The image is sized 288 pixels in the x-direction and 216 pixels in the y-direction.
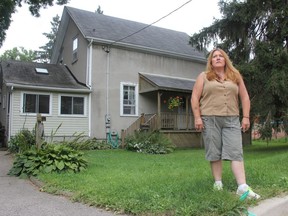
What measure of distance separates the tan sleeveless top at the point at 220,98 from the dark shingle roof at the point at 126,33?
501 inches

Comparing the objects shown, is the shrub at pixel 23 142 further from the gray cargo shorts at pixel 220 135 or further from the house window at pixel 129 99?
the gray cargo shorts at pixel 220 135

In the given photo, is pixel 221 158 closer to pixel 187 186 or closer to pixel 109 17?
pixel 187 186

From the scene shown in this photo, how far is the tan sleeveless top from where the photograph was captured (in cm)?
417

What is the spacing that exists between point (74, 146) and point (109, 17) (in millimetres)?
12716

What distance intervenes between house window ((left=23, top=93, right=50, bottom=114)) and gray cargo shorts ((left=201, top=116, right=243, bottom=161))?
40.3 ft

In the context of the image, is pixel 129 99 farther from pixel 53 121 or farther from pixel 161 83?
pixel 53 121

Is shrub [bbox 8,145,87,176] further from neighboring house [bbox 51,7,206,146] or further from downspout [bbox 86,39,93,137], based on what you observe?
→ neighboring house [bbox 51,7,206,146]

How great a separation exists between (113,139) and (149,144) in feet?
10.4

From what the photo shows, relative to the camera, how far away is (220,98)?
165 inches

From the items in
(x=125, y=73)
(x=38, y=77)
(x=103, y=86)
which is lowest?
(x=103, y=86)

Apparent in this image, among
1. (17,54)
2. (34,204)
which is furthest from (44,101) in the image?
(17,54)

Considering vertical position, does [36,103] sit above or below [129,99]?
below

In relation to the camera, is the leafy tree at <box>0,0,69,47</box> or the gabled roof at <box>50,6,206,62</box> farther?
the gabled roof at <box>50,6,206,62</box>

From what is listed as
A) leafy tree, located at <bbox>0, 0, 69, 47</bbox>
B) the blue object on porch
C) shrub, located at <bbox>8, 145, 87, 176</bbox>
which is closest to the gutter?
the blue object on porch
